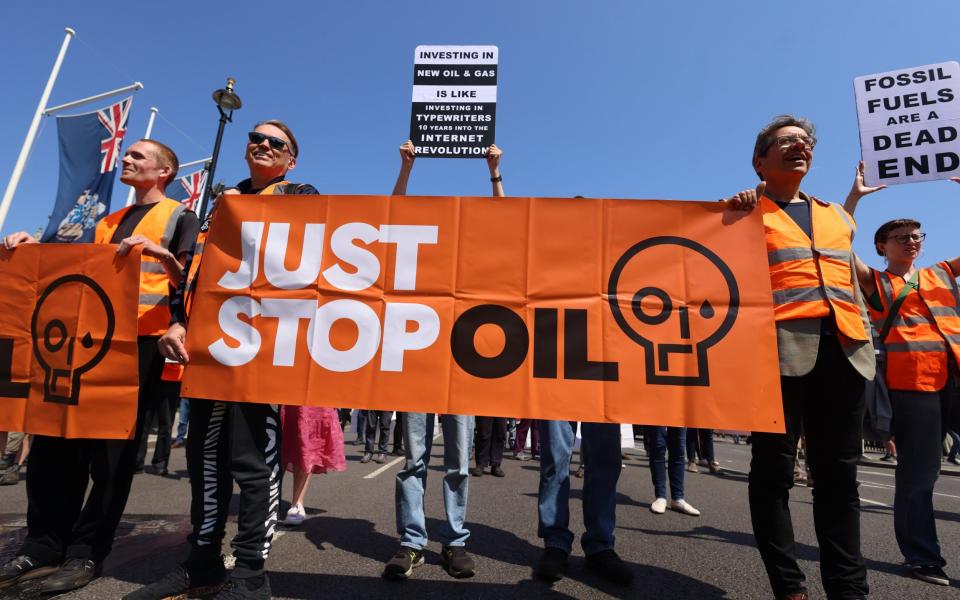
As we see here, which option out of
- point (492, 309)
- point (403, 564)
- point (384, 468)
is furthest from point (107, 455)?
point (384, 468)

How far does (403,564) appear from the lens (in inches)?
105

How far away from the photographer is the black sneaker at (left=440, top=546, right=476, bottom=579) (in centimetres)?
273

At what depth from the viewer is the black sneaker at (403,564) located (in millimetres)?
2637

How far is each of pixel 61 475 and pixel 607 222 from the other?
3.13 m

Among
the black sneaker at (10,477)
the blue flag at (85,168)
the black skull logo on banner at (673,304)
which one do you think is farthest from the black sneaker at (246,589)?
the blue flag at (85,168)

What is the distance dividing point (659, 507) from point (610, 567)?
7.71ft

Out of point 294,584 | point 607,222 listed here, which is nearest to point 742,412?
point 607,222

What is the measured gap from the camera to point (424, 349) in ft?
8.59

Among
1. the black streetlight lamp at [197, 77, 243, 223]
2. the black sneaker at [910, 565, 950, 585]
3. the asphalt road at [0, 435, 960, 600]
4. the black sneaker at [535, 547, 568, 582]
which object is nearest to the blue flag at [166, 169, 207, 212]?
the black streetlight lamp at [197, 77, 243, 223]

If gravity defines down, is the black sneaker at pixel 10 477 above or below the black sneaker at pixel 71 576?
below

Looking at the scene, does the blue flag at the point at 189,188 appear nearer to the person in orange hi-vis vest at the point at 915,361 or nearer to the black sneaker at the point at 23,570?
the black sneaker at the point at 23,570

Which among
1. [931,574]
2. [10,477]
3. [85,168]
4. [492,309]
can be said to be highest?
[85,168]

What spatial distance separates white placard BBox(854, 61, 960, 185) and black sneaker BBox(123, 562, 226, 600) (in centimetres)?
491

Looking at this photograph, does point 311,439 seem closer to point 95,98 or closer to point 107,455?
point 107,455
